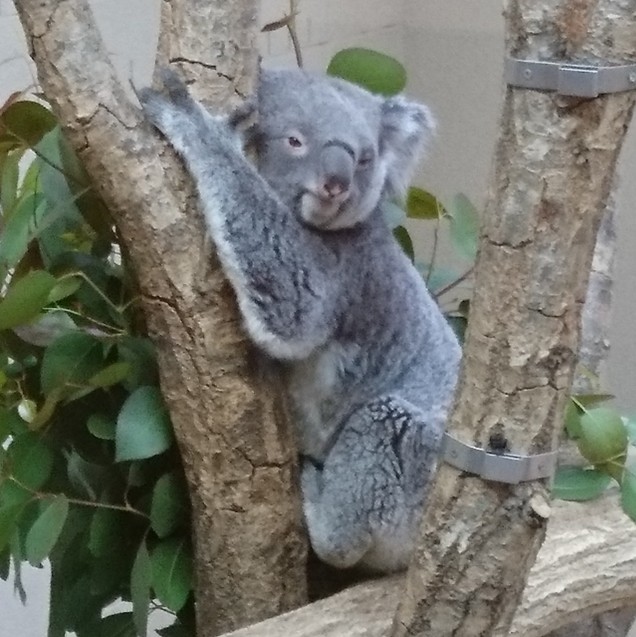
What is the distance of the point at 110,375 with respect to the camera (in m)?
1.21

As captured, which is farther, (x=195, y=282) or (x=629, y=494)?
(x=629, y=494)

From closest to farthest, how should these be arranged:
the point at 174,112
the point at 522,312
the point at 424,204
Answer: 1. the point at 522,312
2. the point at 174,112
3. the point at 424,204

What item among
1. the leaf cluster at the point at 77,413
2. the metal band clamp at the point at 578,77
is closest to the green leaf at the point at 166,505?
the leaf cluster at the point at 77,413

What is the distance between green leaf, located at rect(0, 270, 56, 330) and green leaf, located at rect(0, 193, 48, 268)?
0.32ft

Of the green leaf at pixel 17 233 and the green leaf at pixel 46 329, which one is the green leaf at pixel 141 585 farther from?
the green leaf at pixel 17 233

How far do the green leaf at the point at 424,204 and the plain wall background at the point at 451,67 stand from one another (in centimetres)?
78

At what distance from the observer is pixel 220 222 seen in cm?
114

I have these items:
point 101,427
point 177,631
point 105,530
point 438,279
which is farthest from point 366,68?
point 177,631

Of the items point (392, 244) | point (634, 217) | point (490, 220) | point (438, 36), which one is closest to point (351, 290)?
point (392, 244)

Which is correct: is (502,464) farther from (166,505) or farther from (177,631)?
(177,631)

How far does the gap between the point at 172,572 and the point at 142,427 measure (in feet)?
0.86

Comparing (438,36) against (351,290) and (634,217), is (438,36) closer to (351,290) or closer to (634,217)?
(634,217)

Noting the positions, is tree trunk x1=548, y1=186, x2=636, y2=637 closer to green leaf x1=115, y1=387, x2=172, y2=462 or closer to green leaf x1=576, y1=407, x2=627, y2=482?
green leaf x1=576, y1=407, x2=627, y2=482

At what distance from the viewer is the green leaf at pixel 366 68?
1.54 metres
